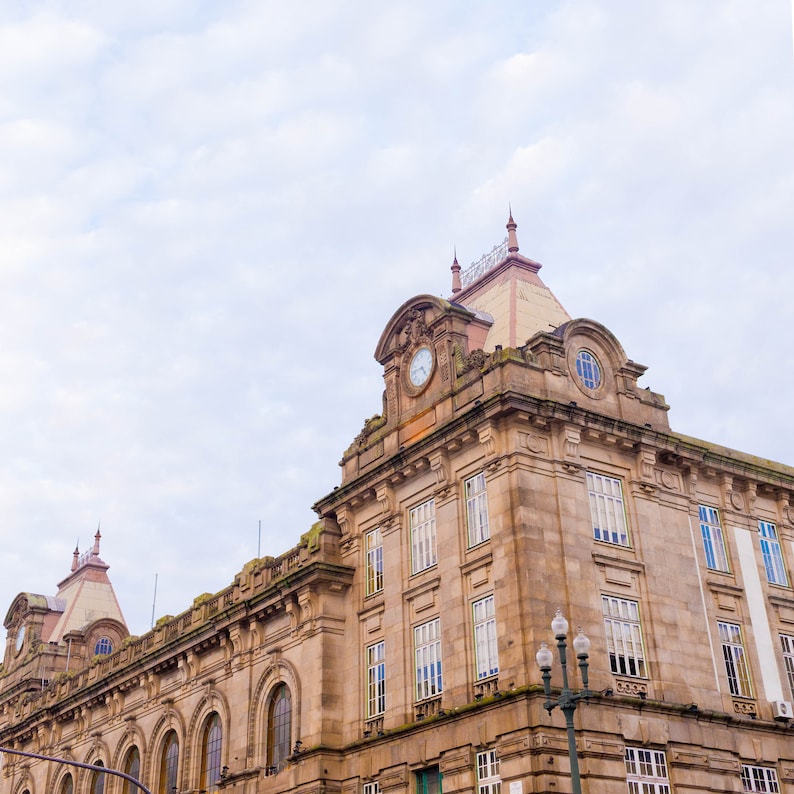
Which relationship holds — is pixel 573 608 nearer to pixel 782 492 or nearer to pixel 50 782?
pixel 782 492

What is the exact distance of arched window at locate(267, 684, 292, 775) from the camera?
39.1 metres

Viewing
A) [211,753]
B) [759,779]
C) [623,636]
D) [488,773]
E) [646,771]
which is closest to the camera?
[488,773]

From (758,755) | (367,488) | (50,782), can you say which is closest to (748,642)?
(758,755)

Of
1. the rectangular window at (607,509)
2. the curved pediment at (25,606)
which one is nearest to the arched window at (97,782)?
the curved pediment at (25,606)

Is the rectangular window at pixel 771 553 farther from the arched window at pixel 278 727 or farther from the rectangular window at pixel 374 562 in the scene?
the arched window at pixel 278 727

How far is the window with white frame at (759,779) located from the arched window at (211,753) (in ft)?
66.1

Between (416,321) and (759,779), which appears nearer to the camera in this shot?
(759,779)

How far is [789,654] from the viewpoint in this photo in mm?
36312

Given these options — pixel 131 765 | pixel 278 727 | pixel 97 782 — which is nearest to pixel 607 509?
pixel 278 727

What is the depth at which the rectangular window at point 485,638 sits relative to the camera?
103 feet

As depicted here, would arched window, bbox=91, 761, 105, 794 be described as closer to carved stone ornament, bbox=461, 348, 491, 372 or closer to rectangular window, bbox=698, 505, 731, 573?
carved stone ornament, bbox=461, 348, 491, 372

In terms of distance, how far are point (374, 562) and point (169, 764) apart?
51.6ft

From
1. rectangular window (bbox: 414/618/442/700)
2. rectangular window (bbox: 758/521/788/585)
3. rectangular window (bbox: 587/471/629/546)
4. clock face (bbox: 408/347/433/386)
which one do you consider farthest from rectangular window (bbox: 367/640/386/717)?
rectangular window (bbox: 758/521/788/585)

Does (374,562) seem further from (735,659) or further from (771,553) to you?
(771,553)
